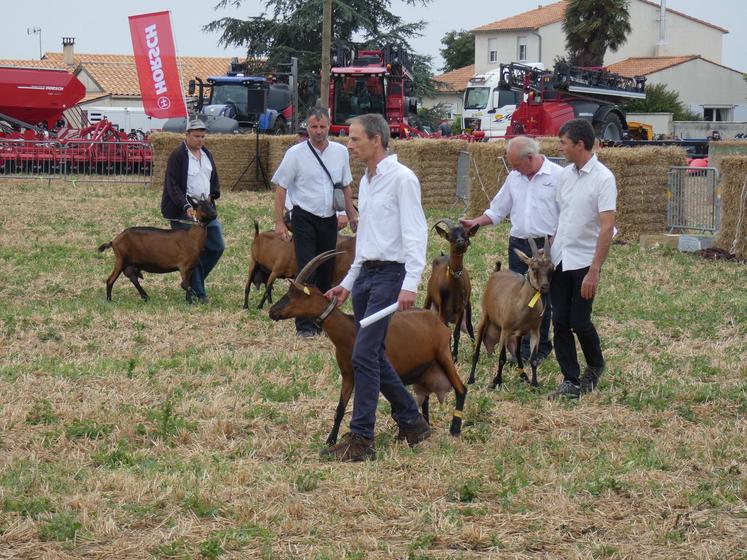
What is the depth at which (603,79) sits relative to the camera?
3400 centimetres

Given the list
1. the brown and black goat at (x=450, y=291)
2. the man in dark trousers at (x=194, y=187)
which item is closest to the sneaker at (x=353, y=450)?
the brown and black goat at (x=450, y=291)

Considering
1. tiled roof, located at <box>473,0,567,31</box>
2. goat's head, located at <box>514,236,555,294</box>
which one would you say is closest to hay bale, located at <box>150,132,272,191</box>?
goat's head, located at <box>514,236,555,294</box>

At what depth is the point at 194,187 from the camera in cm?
1210

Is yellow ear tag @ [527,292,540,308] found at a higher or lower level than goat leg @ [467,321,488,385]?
higher

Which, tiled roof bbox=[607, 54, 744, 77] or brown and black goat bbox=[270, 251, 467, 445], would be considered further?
tiled roof bbox=[607, 54, 744, 77]

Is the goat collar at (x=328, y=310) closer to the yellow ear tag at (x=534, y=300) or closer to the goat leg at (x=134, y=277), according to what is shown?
the yellow ear tag at (x=534, y=300)

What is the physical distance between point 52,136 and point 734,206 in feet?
76.5

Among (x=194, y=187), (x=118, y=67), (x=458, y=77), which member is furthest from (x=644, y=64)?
(x=194, y=187)

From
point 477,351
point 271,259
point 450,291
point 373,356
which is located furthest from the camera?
point 271,259

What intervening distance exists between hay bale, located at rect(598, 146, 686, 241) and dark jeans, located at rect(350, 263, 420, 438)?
1240cm

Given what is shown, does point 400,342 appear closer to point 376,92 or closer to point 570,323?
point 570,323

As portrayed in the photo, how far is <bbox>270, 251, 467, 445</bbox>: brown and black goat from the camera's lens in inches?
260

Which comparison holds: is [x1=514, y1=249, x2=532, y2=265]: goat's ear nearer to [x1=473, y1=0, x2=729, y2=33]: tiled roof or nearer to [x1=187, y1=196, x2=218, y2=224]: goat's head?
[x1=187, y1=196, x2=218, y2=224]: goat's head

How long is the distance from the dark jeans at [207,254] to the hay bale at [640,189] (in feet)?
26.6
